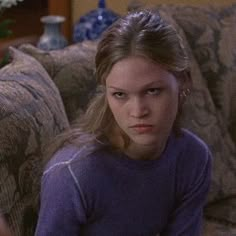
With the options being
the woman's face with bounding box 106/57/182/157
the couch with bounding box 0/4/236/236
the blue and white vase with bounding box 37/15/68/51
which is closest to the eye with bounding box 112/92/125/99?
the woman's face with bounding box 106/57/182/157

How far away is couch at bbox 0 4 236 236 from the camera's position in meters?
1.33

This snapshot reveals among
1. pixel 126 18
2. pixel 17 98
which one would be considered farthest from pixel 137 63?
pixel 17 98

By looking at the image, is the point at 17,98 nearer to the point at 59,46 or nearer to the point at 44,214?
the point at 44,214

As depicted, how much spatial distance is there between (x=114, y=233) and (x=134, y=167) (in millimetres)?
146

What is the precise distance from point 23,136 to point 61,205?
0.21m

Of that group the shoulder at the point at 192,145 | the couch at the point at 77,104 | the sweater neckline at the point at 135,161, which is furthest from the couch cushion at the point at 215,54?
the sweater neckline at the point at 135,161

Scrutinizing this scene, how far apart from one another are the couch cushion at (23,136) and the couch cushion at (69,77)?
0.61 ft

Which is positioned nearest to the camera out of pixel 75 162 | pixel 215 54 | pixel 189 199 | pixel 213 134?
pixel 75 162

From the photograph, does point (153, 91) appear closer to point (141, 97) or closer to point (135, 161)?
point (141, 97)

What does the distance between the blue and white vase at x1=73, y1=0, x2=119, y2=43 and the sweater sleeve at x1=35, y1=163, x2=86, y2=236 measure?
126 centimetres

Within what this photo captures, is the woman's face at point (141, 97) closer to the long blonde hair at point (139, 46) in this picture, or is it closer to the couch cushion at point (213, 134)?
the long blonde hair at point (139, 46)

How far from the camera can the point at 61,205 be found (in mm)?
1219

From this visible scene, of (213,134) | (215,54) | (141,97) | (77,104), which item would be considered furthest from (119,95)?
(215,54)

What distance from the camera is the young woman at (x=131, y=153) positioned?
1.17 metres
